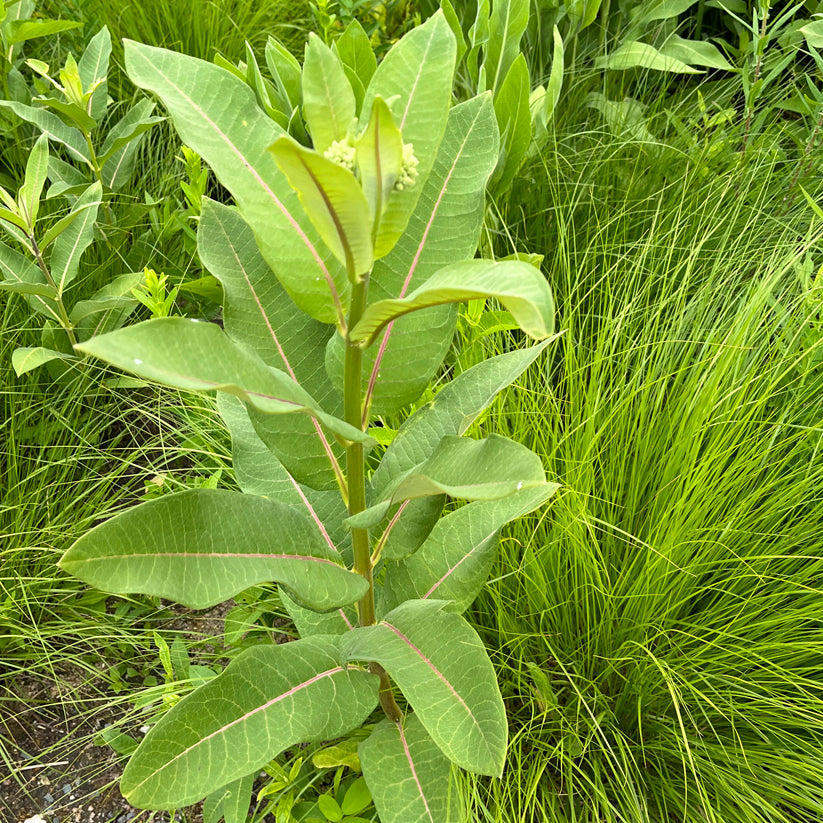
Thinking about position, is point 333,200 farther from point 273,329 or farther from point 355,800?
point 355,800

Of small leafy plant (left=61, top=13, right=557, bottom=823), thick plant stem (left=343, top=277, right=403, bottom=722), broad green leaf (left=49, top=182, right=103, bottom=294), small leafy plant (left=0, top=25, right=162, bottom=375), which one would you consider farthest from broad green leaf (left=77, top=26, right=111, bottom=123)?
thick plant stem (left=343, top=277, right=403, bottom=722)

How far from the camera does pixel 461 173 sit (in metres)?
1.01

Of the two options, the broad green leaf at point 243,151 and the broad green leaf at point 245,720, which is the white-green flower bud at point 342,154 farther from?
the broad green leaf at point 245,720

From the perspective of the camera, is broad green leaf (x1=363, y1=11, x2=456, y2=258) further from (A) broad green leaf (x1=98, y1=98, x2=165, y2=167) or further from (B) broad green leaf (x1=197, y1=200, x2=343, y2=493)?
(A) broad green leaf (x1=98, y1=98, x2=165, y2=167)

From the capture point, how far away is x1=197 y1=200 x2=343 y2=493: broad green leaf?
1020mm

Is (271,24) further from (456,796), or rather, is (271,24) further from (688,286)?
(456,796)

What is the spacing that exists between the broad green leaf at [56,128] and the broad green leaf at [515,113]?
1.02m

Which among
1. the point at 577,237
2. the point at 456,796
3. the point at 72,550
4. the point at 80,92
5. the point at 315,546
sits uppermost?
the point at 80,92

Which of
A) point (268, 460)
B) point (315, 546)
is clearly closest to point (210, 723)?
point (315, 546)

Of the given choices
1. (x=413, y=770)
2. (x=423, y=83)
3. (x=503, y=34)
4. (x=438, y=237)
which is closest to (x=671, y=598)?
(x=413, y=770)

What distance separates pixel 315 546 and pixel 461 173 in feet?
1.62

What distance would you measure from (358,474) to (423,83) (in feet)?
1.51

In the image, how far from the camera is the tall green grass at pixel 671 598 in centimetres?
143

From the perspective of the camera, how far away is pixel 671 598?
153cm
